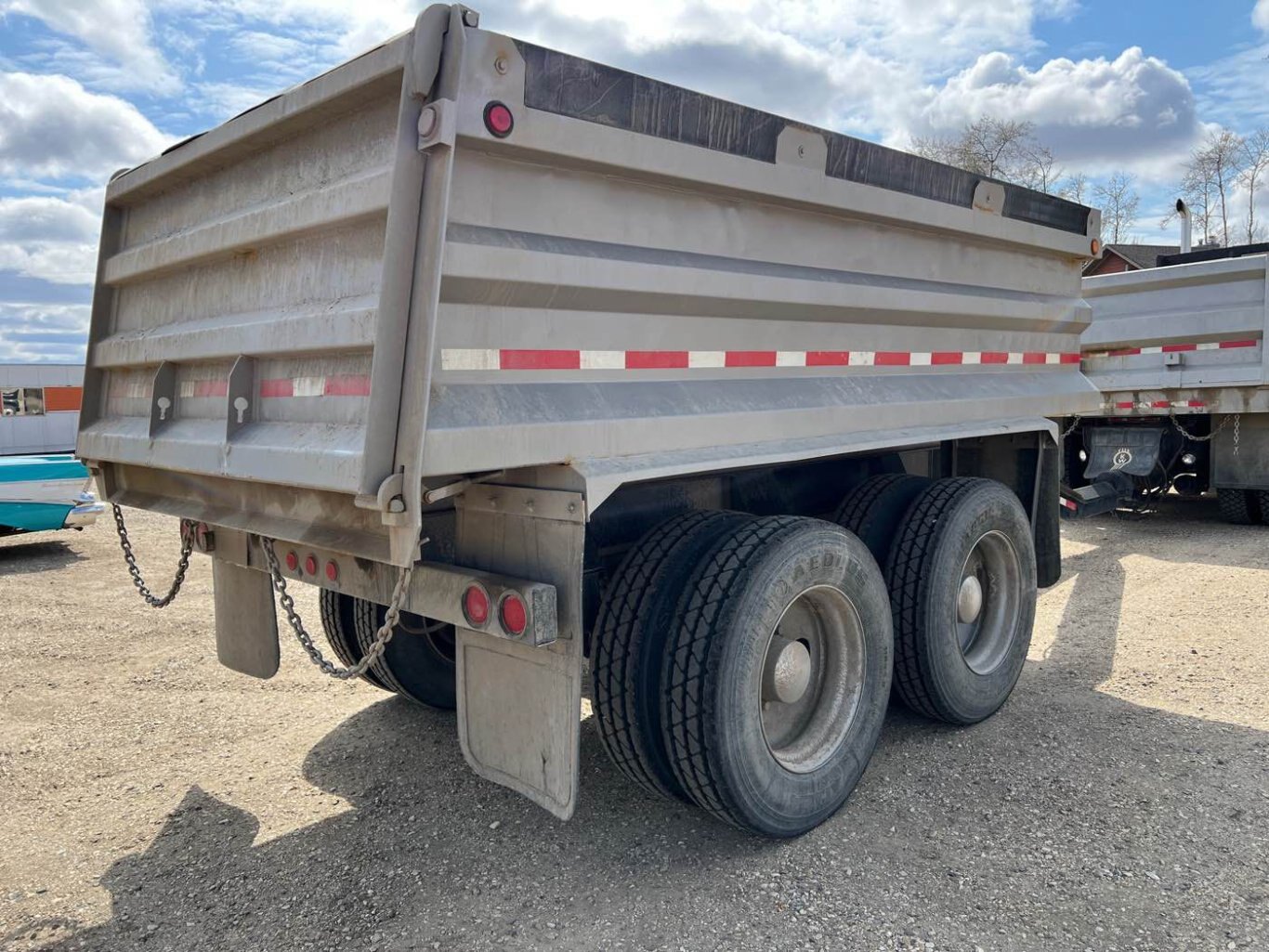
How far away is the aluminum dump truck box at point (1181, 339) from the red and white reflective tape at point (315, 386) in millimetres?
8451

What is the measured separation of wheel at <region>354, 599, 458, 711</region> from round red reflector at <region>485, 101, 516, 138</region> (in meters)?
2.22

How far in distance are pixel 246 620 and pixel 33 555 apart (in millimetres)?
6393

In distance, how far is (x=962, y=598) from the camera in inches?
167

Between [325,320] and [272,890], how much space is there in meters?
1.80

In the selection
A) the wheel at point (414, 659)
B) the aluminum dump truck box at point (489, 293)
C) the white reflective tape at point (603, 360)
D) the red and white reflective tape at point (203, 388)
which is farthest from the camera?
the wheel at point (414, 659)

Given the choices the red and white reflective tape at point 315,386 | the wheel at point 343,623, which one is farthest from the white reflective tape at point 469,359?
the wheel at point 343,623

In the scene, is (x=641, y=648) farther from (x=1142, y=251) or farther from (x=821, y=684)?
(x=1142, y=251)

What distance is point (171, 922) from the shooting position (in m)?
2.81

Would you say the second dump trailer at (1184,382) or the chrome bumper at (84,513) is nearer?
the second dump trailer at (1184,382)

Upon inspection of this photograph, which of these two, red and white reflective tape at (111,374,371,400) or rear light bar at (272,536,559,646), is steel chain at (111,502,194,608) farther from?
rear light bar at (272,536,559,646)

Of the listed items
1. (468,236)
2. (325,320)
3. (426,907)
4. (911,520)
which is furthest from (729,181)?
(426,907)

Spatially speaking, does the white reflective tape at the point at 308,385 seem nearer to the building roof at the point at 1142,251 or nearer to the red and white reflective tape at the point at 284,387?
the red and white reflective tape at the point at 284,387

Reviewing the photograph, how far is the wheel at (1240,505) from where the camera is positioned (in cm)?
891

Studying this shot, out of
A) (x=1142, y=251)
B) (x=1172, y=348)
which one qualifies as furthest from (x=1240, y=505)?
→ (x=1142, y=251)
